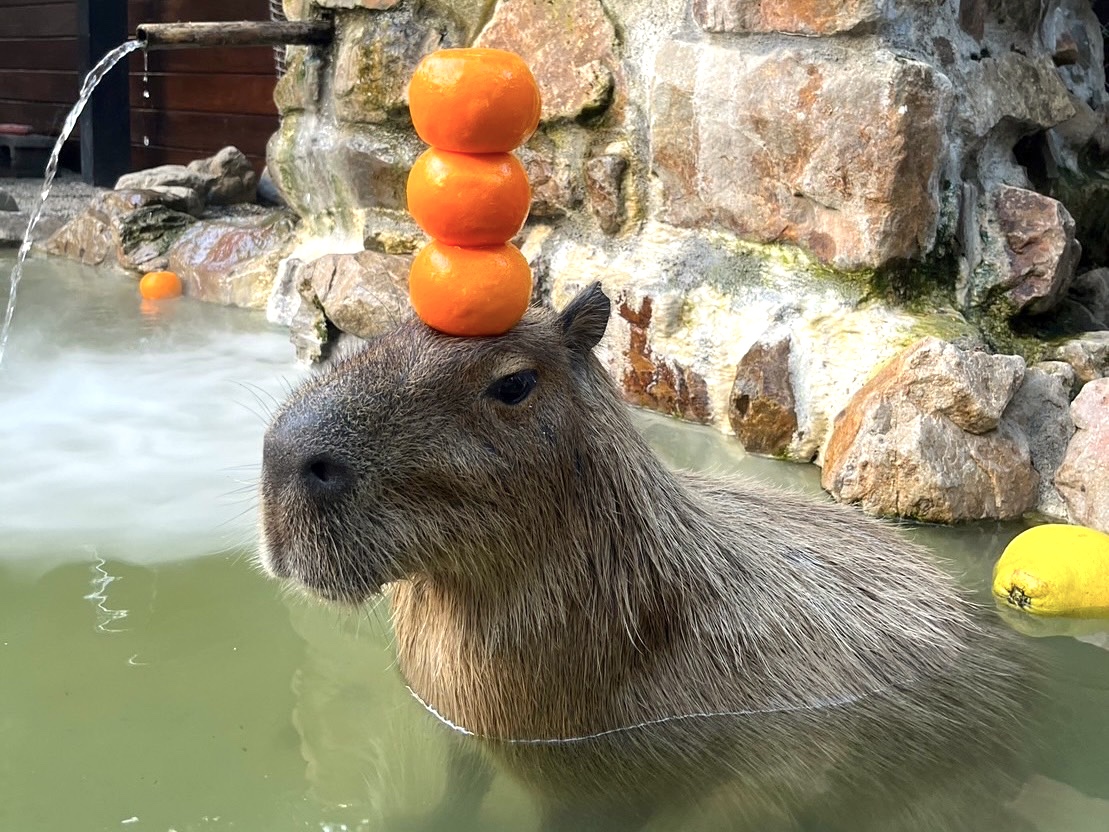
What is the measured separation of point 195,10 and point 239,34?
3.60 metres

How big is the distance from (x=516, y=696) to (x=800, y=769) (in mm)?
530

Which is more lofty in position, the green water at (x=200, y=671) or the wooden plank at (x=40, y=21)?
the wooden plank at (x=40, y=21)

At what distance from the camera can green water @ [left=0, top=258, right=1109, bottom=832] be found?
1909 millimetres

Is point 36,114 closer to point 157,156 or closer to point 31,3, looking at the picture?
point 31,3

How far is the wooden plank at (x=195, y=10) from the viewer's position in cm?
732

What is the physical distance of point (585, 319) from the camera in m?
2.05

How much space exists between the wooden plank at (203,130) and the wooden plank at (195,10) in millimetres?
639

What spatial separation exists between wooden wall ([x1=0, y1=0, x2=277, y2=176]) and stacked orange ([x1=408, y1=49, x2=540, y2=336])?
230 inches

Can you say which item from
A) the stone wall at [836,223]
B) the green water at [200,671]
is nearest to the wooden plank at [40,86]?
the stone wall at [836,223]

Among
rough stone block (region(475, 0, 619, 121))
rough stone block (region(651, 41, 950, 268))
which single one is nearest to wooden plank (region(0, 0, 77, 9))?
rough stone block (region(475, 0, 619, 121))

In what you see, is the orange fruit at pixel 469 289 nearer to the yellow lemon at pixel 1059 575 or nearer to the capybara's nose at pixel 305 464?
the capybara's nose at pixel 305 464

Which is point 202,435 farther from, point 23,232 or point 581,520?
point 23,232

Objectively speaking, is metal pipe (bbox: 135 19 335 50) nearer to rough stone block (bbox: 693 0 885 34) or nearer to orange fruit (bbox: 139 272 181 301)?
orange fruit (bbox: 139 272 181 301)

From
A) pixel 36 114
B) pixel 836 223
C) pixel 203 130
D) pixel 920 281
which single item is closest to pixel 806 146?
pixel 836 223
